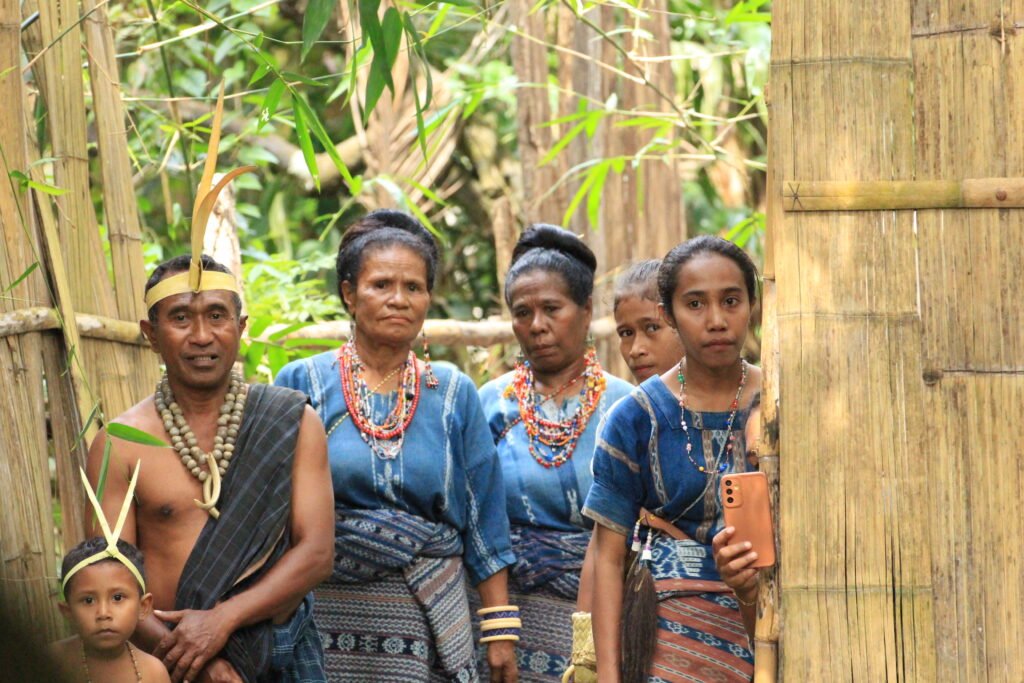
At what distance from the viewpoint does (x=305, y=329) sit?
508 cm

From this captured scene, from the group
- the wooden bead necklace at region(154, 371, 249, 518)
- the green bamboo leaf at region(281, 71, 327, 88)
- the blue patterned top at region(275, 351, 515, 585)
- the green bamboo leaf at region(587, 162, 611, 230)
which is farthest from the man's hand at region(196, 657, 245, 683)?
the green bamboo leaf at region(587, 162, 611, 230)

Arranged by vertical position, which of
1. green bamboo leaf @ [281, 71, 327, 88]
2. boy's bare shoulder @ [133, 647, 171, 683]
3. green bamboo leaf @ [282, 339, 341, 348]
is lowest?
boy's bare shoulder @ [133, 647, 171, 683]

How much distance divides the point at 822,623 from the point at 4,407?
1930 millimetres

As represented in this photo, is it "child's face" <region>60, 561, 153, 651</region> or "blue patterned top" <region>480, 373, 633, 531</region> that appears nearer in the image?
"child's face" <region>60, 561, 153, 651</region>

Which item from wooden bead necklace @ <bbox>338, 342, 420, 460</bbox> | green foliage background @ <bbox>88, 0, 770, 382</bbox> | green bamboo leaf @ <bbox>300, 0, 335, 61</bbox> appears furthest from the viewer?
green foliage background @ <bbox>88, 0, 770, 382</bbox>

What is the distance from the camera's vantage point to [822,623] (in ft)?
8.09

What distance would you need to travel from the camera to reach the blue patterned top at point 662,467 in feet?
9.84

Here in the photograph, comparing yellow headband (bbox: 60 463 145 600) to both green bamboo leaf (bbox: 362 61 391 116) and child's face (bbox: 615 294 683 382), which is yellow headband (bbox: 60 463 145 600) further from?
child's face (bbox: 615 294 683 382)

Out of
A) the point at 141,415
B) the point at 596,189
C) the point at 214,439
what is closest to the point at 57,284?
the point at 141,415

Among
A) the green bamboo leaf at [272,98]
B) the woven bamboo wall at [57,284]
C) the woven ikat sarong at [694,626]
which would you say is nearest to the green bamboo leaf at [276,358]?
the woven bamboo wall at [57,284]

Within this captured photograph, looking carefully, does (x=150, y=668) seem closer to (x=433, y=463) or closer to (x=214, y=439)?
(x=214, y=439)

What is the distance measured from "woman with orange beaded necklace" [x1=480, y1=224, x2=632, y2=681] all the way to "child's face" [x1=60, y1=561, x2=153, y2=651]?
1.29m

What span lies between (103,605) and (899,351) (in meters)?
1.67

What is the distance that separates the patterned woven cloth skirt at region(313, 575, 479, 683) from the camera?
354 cm
